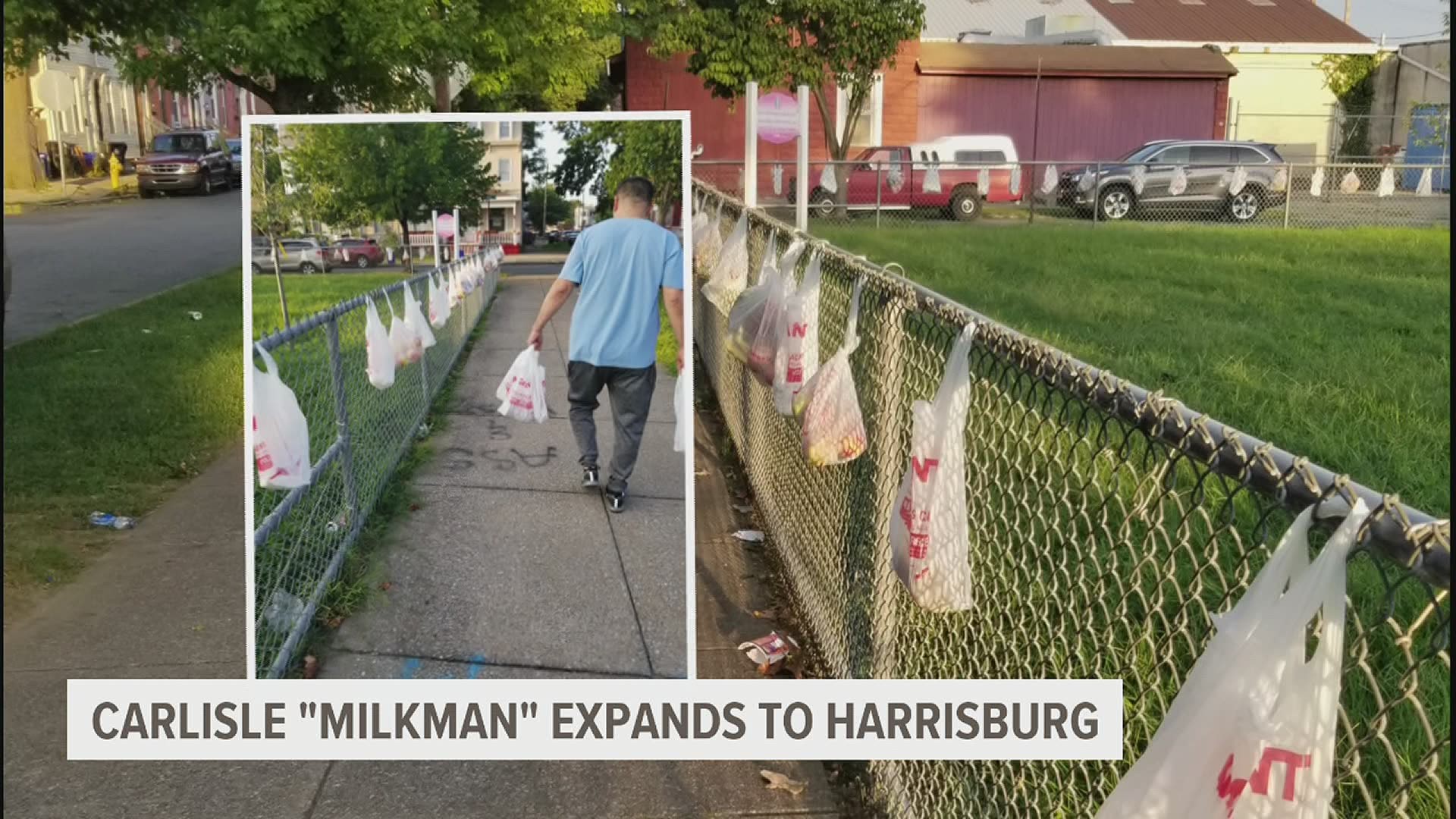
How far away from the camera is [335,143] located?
217 cm

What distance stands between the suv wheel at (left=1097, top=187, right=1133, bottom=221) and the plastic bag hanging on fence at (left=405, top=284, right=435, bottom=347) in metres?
18.9

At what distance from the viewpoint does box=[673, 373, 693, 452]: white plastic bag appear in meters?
2.37

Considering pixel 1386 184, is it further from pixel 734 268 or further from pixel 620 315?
pixel 620 315

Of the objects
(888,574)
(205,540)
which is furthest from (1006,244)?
(888,574)

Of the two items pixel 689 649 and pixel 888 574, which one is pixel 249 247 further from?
pixel 888 574

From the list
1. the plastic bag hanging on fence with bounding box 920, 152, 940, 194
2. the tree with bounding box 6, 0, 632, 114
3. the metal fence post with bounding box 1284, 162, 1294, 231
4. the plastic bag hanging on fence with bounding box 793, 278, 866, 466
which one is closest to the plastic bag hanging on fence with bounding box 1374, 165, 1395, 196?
the metal fence post with bounding box 1284, 162, 1294, 231

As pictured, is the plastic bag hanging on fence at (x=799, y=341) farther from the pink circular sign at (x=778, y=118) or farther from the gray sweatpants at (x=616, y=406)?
the pink circular sign at (x=778, y=118)

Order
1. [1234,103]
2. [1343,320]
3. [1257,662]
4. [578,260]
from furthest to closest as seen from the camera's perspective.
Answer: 1. [1234,103]
2. [1343,320]
3. [578,260]
4. [1257,662]

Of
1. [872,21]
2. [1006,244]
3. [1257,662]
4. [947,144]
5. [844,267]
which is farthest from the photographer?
[947,144]

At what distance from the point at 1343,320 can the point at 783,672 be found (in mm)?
6250

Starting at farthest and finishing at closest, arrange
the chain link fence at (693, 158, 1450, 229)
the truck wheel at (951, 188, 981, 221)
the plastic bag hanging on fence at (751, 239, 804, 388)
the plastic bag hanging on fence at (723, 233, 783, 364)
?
the truck wheel at (951, 188, 981, 221), the chain link fence at (693, 158, 1450, 229), the plastic bag hanging on fence at (723, 233, 783, 364), the plastic bag hanging on fence at (751, 239, 804, 388)

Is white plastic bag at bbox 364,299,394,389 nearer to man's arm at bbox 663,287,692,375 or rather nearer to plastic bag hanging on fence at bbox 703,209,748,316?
man's arm at bbox 663,287,692,375

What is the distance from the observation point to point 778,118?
8.55 m

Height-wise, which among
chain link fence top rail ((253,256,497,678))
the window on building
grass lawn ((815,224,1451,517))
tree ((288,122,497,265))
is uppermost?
the window on building
